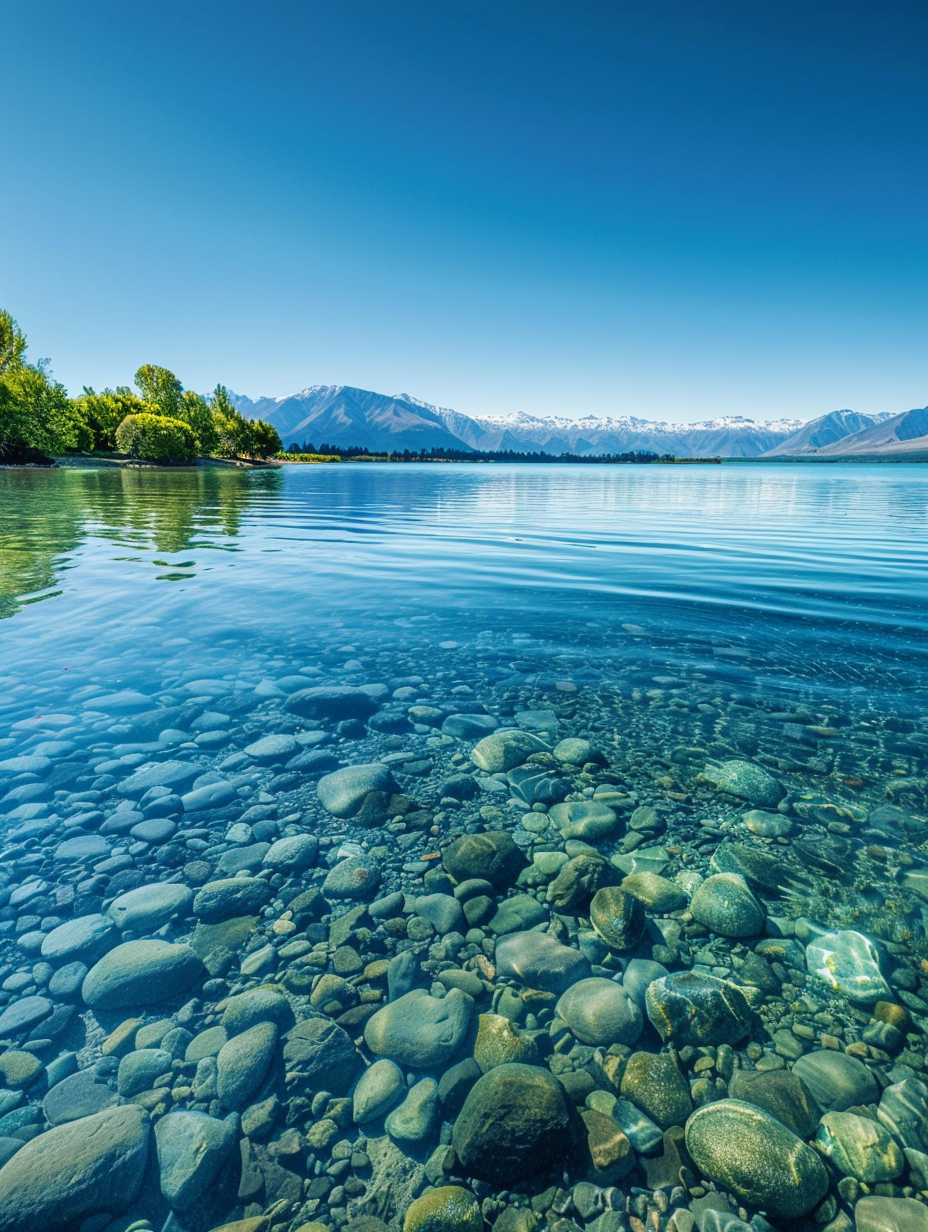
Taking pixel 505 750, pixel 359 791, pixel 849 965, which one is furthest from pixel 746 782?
pixel 359 791

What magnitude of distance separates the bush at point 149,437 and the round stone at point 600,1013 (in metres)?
136

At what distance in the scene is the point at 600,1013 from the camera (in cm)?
349

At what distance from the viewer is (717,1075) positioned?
320cm

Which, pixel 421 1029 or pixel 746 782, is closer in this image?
pixel 421 1029

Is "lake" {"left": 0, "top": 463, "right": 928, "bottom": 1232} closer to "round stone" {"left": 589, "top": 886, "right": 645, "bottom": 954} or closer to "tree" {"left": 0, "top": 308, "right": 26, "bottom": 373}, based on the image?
"round stone" {"left": 589, "top": 886, "right": 645, "bottom": 954}

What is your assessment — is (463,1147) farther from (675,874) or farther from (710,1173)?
(675,874)

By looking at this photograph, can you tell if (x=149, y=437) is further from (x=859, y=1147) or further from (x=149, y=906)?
(x=859, y=1147)

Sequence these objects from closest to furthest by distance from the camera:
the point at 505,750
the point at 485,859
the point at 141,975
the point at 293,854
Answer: the point at 141,975 → the point at 485,859 → the point at 293,854 → the point at 505,750

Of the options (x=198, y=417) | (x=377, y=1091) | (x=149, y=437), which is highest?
(x=198, y=417)

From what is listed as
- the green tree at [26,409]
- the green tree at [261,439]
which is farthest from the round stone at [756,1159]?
the green tree at [261,439]

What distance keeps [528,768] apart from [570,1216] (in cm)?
402

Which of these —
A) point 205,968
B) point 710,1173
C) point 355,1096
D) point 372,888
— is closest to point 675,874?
point 710,1173

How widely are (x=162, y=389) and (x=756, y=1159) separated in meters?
172

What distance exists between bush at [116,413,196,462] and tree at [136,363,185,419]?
2453cm
